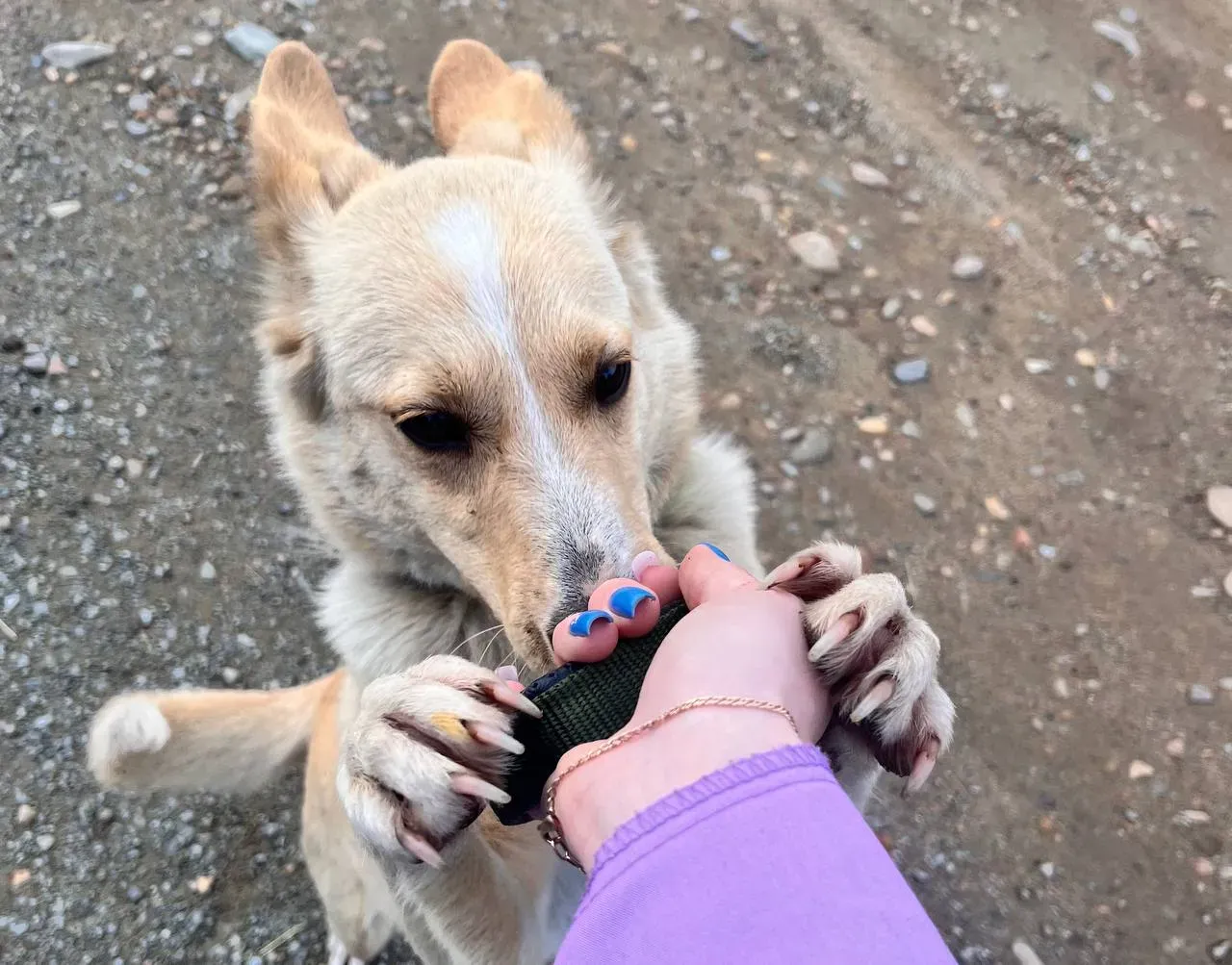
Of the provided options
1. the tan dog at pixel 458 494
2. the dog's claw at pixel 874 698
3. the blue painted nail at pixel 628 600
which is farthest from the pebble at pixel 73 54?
the dog's claw at pixel 874 698

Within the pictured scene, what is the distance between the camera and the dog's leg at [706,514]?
7.95ft

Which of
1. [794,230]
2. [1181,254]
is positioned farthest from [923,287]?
[1181,254]

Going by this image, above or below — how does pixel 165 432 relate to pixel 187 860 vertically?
above

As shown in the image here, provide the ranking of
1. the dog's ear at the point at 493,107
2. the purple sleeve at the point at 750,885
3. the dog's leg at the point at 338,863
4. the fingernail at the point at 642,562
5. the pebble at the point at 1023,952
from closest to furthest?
Answer: the purple sleeve at the point at 750,885
the fingernail at the point at 642,562
the dog's leg at the point at 338,863
the dog's ear at the point at 493,107
the pebble at the point at 1023,952

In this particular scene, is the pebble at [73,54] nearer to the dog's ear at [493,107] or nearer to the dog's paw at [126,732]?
the dog's ear at [493,107]

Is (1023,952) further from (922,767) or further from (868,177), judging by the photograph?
(868,177)

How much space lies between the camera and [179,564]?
134 inches

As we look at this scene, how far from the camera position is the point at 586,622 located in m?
1.46

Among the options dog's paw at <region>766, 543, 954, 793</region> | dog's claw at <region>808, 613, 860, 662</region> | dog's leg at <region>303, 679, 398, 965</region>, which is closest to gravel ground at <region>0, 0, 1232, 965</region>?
dog's leg at <region>303, 679, 398, 965</region>

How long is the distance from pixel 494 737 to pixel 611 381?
2.98ft

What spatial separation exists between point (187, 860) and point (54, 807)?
0.49 meters

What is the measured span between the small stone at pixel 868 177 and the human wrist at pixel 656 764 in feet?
12.4

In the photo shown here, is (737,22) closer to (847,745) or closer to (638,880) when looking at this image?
(847,745)

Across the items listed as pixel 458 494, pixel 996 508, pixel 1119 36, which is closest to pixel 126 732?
pixel 458 494
